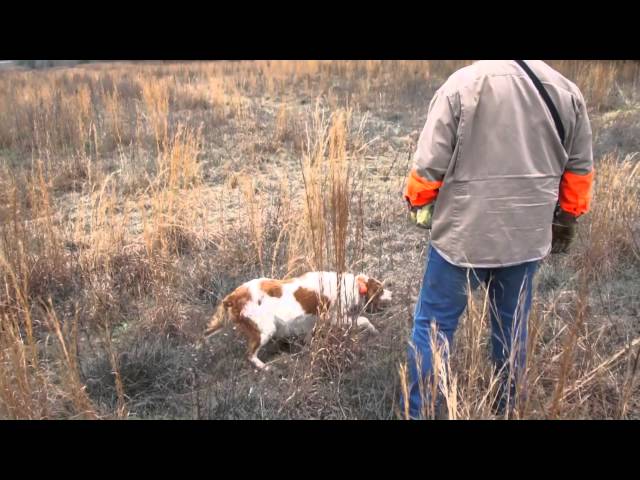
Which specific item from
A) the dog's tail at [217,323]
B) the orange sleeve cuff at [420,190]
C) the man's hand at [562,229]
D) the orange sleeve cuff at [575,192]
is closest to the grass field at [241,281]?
the dog's tail at [217,323]

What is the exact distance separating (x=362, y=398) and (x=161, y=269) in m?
1.60

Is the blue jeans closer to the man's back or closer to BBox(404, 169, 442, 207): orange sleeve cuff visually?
the man's back

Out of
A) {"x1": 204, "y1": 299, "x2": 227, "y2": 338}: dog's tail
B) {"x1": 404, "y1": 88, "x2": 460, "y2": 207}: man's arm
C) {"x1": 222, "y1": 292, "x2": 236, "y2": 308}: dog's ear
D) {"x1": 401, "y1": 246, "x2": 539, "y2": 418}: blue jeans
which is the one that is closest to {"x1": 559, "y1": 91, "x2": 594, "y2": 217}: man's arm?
{"x1": 401, "y1": 246, "x2": 539, "y2": 418}: blue jeans

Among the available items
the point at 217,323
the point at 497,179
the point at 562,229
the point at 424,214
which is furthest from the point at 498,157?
the point at 217,323

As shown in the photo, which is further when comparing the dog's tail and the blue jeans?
the dog's tail

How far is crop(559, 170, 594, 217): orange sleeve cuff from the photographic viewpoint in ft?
6.00

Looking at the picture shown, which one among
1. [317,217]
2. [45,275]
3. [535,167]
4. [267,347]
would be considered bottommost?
[267,347]

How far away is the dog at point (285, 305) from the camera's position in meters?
2.54

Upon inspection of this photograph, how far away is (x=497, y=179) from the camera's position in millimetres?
1716

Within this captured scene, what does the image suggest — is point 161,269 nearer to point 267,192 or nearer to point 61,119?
point 267,192

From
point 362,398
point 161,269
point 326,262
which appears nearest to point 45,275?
point 161,269

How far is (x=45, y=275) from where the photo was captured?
317cm

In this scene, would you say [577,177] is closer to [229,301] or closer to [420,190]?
[420,190]

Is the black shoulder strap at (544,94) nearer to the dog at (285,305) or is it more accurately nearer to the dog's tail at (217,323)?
the dog at (285,305)
